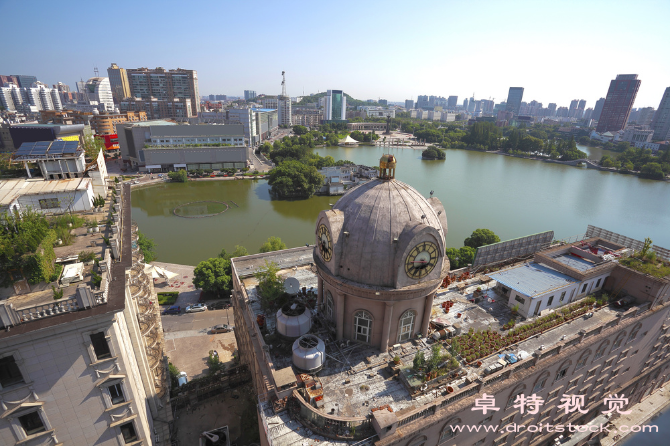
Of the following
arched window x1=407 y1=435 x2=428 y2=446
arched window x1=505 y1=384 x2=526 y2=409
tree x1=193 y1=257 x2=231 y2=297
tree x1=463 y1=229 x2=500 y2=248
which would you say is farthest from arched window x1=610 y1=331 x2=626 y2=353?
tree x1=193 y1=257 x2=231 y2=297

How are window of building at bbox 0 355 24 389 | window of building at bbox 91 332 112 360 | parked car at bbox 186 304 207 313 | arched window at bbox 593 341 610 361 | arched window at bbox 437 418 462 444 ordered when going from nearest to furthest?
1. window of building at bbox 0 355 24 389
2. window of building at bbox 91 332 112 360
3. arched window at bbox 437 418 462 444
4. arched window at bbox 593 341 610 361
5. parked car at bbox 186 304 207 313

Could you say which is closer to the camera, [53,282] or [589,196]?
[53,282]

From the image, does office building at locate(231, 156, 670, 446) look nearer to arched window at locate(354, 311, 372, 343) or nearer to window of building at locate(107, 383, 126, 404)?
arched window at locate(354, 311, 372, 343)

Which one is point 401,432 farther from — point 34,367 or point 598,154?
point 598,154

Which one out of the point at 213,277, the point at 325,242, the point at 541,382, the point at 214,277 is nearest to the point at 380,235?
the point at 325,242

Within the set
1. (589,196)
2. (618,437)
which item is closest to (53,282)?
(618,437)

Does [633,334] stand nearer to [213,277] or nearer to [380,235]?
[380,235]
